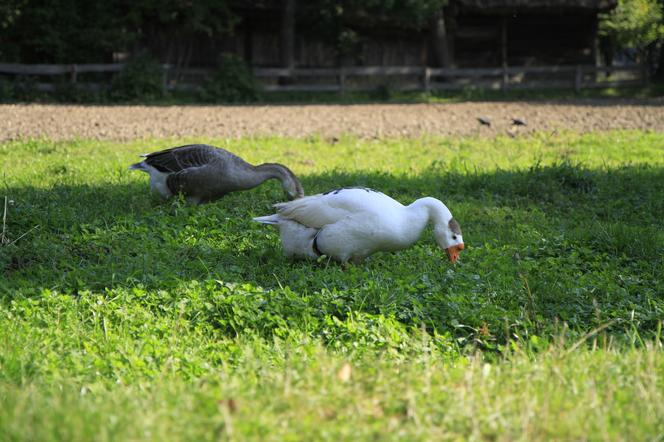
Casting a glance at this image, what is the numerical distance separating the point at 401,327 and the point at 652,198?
18.9 feet

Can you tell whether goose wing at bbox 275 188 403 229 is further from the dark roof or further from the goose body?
the dark roof

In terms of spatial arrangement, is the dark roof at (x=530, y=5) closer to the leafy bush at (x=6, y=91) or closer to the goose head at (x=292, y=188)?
the leafy bush at (x=6, y=91)

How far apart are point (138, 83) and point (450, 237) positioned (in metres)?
18.5

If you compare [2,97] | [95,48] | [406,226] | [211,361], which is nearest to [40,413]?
[211,361]

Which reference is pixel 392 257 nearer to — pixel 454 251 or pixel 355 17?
pixel 454 251

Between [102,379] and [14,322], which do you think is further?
[14,322]

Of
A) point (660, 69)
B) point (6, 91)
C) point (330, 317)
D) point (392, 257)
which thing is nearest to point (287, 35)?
point (6, 91)

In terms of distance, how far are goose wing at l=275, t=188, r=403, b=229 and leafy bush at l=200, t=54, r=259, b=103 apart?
17.7 metres

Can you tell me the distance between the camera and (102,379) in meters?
4.86

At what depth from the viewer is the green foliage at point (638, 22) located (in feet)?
81.3

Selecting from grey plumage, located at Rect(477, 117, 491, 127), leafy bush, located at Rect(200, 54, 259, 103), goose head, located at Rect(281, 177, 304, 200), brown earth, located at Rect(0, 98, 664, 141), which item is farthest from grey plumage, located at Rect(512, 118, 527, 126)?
goose head, located at Rect(281, 177, 304, 200)

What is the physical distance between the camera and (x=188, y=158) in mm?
9383

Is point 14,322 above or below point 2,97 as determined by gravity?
below

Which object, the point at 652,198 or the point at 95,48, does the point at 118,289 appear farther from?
the point at 95,48
